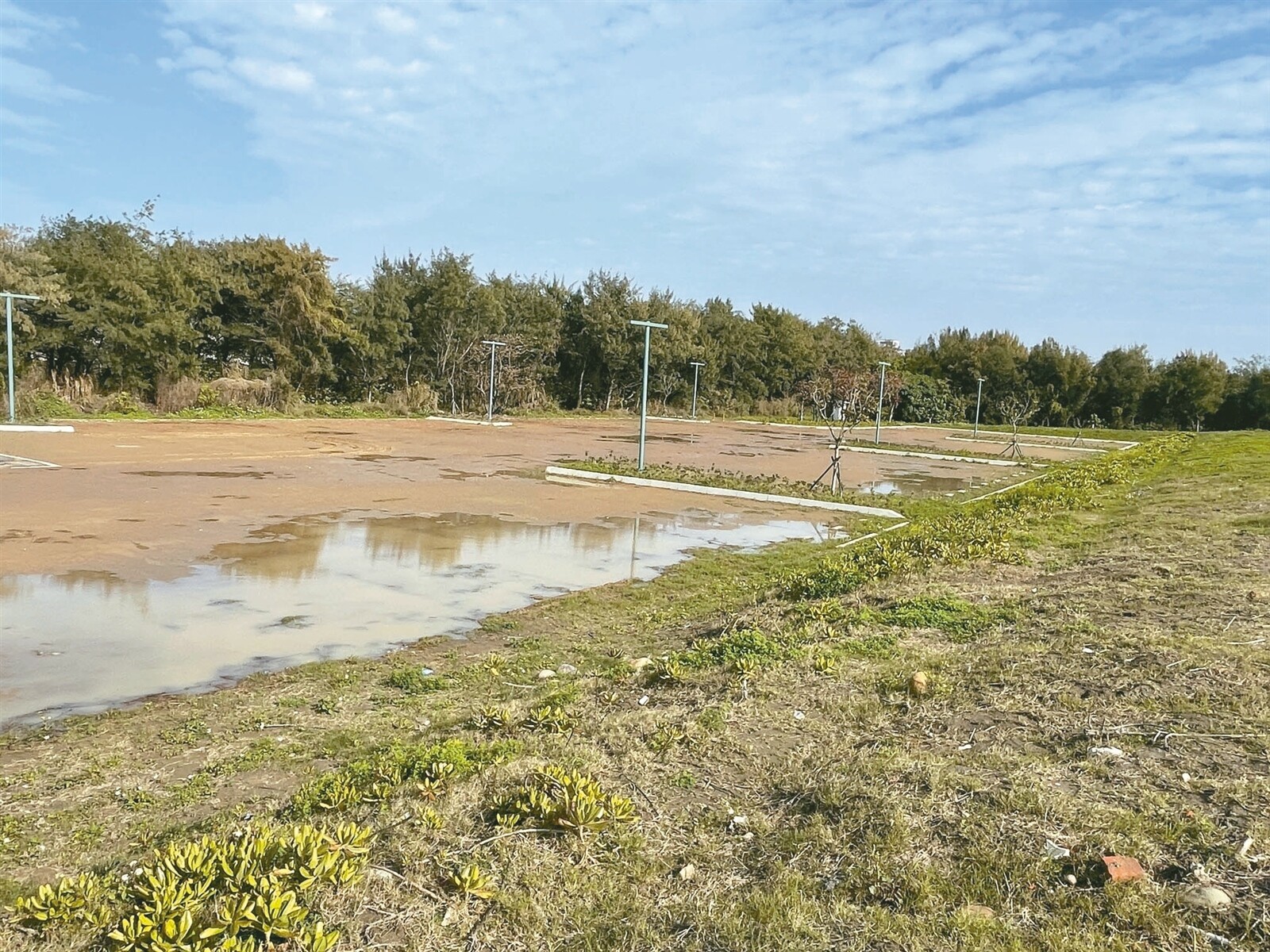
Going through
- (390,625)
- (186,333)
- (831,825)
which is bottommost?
(390,625)

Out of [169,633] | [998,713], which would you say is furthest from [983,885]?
[169,633]

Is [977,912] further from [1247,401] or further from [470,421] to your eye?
[1247,401]

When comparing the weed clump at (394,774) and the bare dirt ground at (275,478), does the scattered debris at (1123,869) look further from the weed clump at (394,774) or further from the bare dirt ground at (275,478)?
the bare dirt ground at (275,478)

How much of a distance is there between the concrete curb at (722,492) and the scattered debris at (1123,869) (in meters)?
12.0

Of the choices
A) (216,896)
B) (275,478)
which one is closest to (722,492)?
(275,478)

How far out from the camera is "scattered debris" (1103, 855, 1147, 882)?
9.32 feet

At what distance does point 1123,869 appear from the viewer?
2881 millimetres

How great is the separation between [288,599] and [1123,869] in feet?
22.8

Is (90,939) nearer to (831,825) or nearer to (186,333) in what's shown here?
(831,825)

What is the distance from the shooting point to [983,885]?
290cm

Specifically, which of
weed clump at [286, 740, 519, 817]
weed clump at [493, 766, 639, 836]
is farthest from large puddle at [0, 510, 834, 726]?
weed clump at [493, 766, 639, 836]

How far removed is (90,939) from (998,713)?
3966mm

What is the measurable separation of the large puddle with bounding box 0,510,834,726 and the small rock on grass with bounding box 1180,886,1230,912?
5.26 m

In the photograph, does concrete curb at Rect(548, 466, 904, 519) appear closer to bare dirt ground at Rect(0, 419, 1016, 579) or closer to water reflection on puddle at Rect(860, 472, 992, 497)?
bare dirt ground at Rect(0, 419, 1016, 579)
